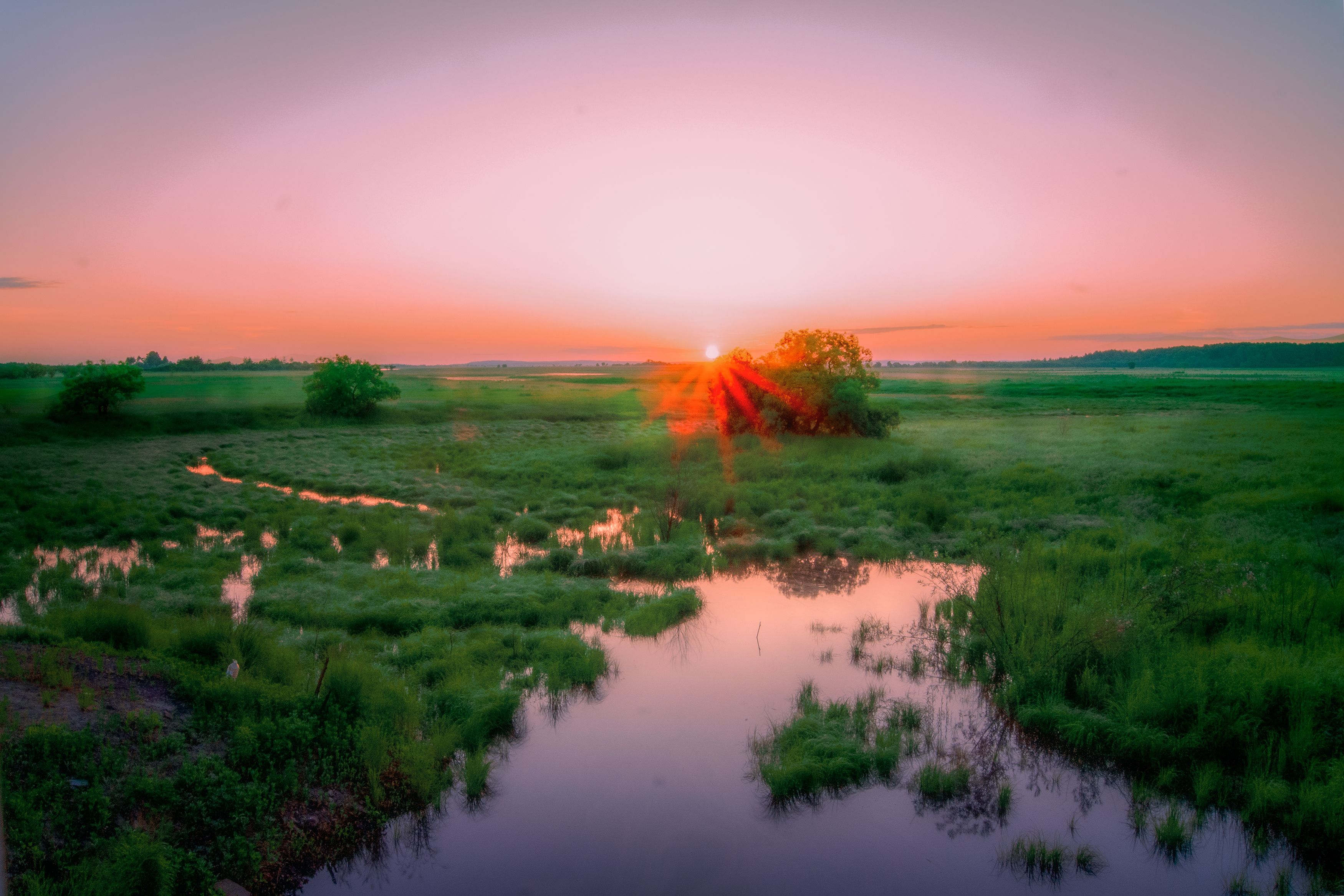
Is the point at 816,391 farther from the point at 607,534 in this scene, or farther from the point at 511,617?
the point at 511,617

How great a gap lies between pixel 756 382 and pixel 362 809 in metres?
31.2

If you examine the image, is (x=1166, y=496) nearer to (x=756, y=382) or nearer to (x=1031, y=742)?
(x=1031, y=742)

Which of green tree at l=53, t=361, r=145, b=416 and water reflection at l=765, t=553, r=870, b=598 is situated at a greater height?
green tree at l=53, t=361, r=145, b=416

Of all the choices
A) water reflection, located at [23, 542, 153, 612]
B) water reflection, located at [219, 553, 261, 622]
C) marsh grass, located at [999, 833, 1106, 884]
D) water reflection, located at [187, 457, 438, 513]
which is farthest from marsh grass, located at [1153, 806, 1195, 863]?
water reflection, located at [187, 457, 438, 513]

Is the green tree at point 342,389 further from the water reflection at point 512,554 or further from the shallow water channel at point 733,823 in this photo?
the shallow water channel at point 733,823

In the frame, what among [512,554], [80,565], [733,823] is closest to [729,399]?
[512,554]

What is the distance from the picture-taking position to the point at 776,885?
19.6 ft

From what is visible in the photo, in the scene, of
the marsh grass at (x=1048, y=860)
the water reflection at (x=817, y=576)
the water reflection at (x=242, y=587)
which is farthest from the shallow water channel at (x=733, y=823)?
the water reflection at (x=242, y=587)

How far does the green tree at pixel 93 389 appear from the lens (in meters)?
35.2

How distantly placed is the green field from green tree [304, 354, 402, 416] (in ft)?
66.1

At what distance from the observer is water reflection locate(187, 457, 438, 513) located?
2123cm

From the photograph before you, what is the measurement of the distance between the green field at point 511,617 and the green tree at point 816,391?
4.40 m

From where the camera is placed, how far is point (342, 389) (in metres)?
49.6

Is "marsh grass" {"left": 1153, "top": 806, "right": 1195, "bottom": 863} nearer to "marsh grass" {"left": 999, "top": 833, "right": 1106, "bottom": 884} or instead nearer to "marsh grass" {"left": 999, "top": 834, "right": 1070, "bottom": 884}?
"marsh grass" {"left": 999, "top": 833, "right": 1106, "bottom": 884}
